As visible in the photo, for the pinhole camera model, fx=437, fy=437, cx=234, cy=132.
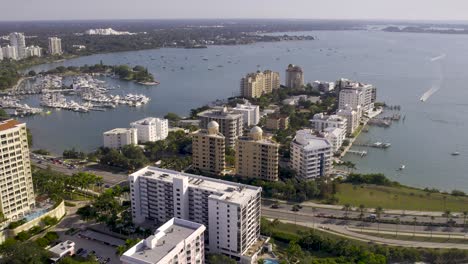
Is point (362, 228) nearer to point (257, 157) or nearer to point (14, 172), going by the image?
point (257, 157)

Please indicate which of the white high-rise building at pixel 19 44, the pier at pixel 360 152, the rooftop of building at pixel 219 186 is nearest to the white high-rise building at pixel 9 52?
the white high-rise building at pixel 19 44

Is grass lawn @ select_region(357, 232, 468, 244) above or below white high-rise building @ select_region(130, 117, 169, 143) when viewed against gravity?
below

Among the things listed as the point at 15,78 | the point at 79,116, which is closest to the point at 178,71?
the point at 15,78

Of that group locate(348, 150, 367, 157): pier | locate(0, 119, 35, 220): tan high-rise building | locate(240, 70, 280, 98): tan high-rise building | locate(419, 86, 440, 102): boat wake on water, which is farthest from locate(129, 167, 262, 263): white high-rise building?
locate(419, 86, 440, 102): boat wake on water

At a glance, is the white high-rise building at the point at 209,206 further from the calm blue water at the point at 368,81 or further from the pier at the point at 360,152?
the pier at the point at 360,152

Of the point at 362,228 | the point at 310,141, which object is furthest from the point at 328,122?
the point at 362,228

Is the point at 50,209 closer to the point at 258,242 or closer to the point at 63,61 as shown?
the point at 258,242

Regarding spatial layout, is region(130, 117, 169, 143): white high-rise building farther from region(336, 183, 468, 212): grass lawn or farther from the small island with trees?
the small island with trees
